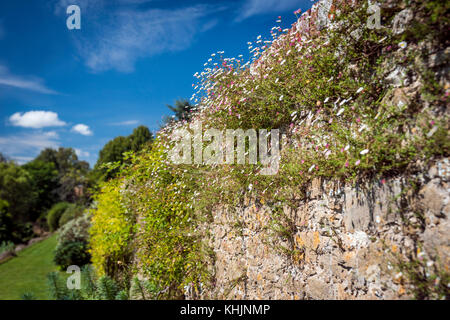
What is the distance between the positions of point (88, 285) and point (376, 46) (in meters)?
7.04

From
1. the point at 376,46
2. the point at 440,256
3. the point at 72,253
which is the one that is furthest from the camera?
the point at 72,253

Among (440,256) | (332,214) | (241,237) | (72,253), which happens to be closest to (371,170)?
(332,214)

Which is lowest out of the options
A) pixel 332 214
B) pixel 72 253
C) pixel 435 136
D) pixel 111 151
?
pixel 72 253

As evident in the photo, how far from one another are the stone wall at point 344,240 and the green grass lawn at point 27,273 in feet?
22.1

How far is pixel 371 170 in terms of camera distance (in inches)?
91.3

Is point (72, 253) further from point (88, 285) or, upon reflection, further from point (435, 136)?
point (435, 136)

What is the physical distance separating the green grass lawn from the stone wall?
6736mm

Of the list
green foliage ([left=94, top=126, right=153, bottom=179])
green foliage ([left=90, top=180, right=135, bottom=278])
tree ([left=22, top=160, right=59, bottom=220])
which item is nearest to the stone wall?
green foliage ([left=90, top=180, right=135, bottom=278])

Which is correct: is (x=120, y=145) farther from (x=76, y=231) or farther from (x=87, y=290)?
(x=87, y=290)

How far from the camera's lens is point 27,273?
1043 centimetres

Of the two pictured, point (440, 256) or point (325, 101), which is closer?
point (440, 256)

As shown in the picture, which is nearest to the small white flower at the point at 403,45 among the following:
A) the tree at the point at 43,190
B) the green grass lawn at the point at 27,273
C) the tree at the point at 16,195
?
the green grass lawn at the point at 27,273

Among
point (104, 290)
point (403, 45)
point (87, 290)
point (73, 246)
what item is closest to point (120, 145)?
point (73, 246)

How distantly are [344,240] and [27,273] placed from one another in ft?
40.5
